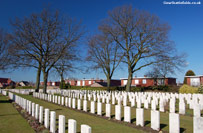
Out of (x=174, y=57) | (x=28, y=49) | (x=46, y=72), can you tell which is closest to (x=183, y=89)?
(x=174, y=57)

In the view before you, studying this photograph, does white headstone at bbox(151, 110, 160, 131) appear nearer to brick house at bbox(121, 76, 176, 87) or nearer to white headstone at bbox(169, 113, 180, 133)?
white headstone at bbox(169, 113, 180, 133)

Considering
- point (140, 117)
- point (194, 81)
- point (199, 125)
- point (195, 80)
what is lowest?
point (140, 117)

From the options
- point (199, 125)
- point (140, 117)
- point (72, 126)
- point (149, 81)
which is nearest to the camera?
point (72, 126)

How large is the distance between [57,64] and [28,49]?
3.71 metres

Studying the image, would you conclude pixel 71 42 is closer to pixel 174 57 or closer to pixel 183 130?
pixel 174 57

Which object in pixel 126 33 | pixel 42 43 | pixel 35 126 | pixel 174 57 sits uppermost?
pixel 126 33

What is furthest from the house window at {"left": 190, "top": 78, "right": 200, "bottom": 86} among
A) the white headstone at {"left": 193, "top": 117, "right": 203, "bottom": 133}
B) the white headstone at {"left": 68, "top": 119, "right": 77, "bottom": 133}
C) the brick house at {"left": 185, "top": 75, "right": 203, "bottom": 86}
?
the white headstone at {"left": 68, "top": 119, "right": 77, "bottom": 133}

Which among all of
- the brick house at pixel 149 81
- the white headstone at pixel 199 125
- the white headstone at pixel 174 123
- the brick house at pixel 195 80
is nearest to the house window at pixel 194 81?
the brick house at pixel 195 80

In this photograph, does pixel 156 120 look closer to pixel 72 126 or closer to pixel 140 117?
pixel 140 117

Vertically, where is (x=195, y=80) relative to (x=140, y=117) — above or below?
above

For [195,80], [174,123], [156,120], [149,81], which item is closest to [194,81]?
[195,80]

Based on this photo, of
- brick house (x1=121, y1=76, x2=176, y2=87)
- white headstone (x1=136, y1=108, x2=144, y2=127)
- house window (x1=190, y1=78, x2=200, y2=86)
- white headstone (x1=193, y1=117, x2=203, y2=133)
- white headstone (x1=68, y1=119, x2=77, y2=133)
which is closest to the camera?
white headstone (x1=68, y1=119, x2=77, y2=133)

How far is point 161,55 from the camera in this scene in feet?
73.2

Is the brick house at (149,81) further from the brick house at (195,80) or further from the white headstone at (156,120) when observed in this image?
the white headstone at (156,120)
